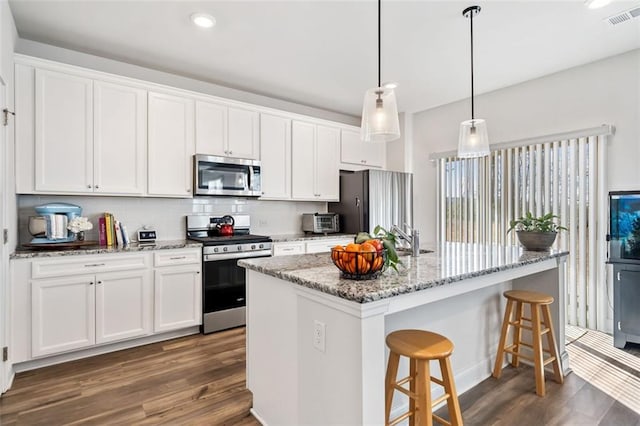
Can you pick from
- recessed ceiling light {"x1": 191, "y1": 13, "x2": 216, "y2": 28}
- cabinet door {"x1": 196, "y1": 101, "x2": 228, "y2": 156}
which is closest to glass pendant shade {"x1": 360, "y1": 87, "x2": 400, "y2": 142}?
recessed ceiling light {"x1": 191, "y1": 13, "x2": 216, "y2": 28}

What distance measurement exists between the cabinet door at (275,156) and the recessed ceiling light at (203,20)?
1383mm

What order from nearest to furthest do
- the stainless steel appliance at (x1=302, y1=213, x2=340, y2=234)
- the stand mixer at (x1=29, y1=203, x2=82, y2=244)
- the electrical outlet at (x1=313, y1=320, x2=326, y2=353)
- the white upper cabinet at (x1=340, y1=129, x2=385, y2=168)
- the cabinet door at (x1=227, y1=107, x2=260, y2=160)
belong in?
Answer: the electrical outlet at (x1=313, y1=320, x2=326, y2=353)
the stand mixer at (x1=29, y1=203, x2=82, y2=244)
the cabinet door at (x1=227, y1=107, x2=260, y2=160)
the stainless steel appliance at (x1=302, y1=213, x2=340, y2=234)
the white upper cabinet at (x1=340, y1=129, x2=385, y2=168)

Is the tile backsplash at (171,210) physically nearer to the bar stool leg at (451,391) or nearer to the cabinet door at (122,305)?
the cabinet door at (122,305)

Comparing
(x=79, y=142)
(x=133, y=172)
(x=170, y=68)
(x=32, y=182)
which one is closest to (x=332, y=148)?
(x=170, y=68)

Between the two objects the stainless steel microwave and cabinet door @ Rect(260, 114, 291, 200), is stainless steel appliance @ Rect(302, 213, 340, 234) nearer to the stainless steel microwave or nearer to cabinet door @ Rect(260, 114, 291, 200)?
cabinet door @ Rect(260, 114, 291, 200)

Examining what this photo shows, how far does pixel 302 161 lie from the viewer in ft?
14.5

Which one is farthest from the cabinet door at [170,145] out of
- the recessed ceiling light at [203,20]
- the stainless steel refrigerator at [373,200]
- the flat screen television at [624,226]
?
the flat screen television at [624,226]

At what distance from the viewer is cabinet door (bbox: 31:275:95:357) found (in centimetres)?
260

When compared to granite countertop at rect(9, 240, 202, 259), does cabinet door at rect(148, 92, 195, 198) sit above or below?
above

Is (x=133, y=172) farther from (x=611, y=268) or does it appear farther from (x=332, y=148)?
(x=611, y=268)

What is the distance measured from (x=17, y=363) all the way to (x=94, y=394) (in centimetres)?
81

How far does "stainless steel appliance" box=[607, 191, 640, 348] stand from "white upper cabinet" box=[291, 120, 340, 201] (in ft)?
9.70

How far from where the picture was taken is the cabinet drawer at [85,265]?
103 inches

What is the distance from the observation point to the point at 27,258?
2.55 metres
